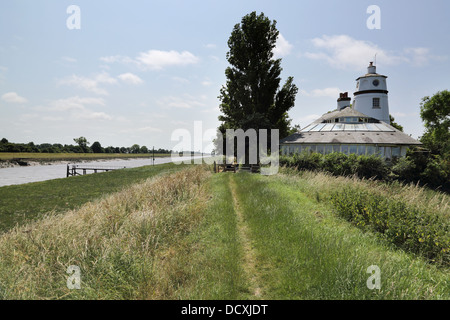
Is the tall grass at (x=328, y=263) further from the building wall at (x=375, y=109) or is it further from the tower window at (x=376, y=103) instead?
the tower window at (x=376, y=103)

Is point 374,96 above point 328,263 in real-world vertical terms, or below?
above

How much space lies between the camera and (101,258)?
4.76 m

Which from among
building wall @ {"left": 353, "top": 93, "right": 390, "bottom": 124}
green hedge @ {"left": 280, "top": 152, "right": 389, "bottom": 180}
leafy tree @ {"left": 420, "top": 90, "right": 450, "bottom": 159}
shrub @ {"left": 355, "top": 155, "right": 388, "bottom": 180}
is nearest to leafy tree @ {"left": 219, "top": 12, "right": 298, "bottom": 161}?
green hedge @ {"left": 280, "top": 152, "right": 389, "bottom": 180}

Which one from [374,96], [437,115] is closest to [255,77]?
[374,96]

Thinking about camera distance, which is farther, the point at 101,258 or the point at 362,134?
the point at 362,134

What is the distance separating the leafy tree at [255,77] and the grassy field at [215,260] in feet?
78.5

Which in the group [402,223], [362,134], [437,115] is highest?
[437,115]

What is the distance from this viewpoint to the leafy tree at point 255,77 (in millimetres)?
30859

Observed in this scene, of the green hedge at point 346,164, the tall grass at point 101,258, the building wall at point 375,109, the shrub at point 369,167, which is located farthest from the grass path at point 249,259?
the building wall at point 375,109

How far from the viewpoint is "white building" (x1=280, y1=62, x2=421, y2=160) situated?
26609 millimetres

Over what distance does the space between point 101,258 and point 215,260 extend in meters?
2.58

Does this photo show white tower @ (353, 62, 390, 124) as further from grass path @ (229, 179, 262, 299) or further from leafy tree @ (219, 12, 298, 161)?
grass path @ (229, 179, 262, 299)

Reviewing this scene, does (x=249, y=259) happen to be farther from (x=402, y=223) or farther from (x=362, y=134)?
(x=362, y=134)
